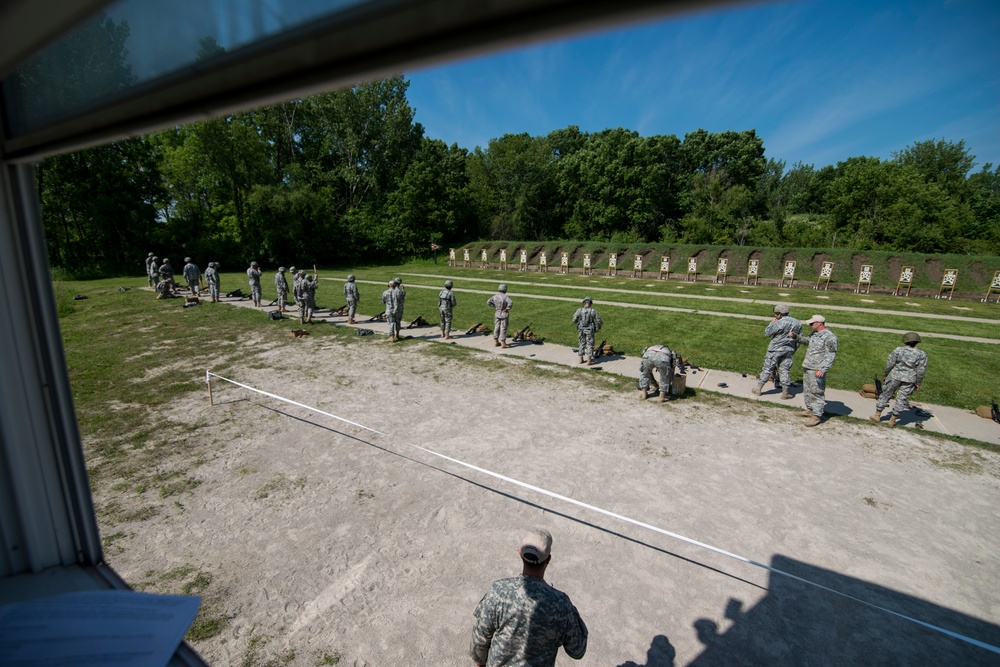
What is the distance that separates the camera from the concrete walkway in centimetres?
870

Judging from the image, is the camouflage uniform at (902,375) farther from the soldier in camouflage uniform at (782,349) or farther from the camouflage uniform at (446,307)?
the camouflage uniform at (446,307)

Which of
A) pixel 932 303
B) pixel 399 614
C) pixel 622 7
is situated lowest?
pixel 399 614

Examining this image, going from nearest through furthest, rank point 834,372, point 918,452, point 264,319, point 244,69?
point 244,69, point 918,452, point 834,372, point 264,319

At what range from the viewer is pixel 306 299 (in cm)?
1667

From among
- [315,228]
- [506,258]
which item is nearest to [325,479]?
[506,258]

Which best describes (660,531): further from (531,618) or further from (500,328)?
(500,328)

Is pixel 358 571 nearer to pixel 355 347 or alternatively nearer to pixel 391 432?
pixel 391 432

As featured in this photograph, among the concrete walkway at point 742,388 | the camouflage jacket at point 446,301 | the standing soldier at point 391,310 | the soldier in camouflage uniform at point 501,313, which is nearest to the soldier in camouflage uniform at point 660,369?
the concrete walkway at point 742,388

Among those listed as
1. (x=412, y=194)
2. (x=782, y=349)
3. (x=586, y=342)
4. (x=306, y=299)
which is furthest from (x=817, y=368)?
(x=412, y=194)

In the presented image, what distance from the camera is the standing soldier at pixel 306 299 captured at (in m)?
16.5

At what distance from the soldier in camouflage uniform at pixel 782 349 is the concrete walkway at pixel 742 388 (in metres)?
0.33

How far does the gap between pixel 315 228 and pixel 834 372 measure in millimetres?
39409

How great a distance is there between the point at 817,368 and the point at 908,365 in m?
1.58

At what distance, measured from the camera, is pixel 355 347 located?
45.5 ft
